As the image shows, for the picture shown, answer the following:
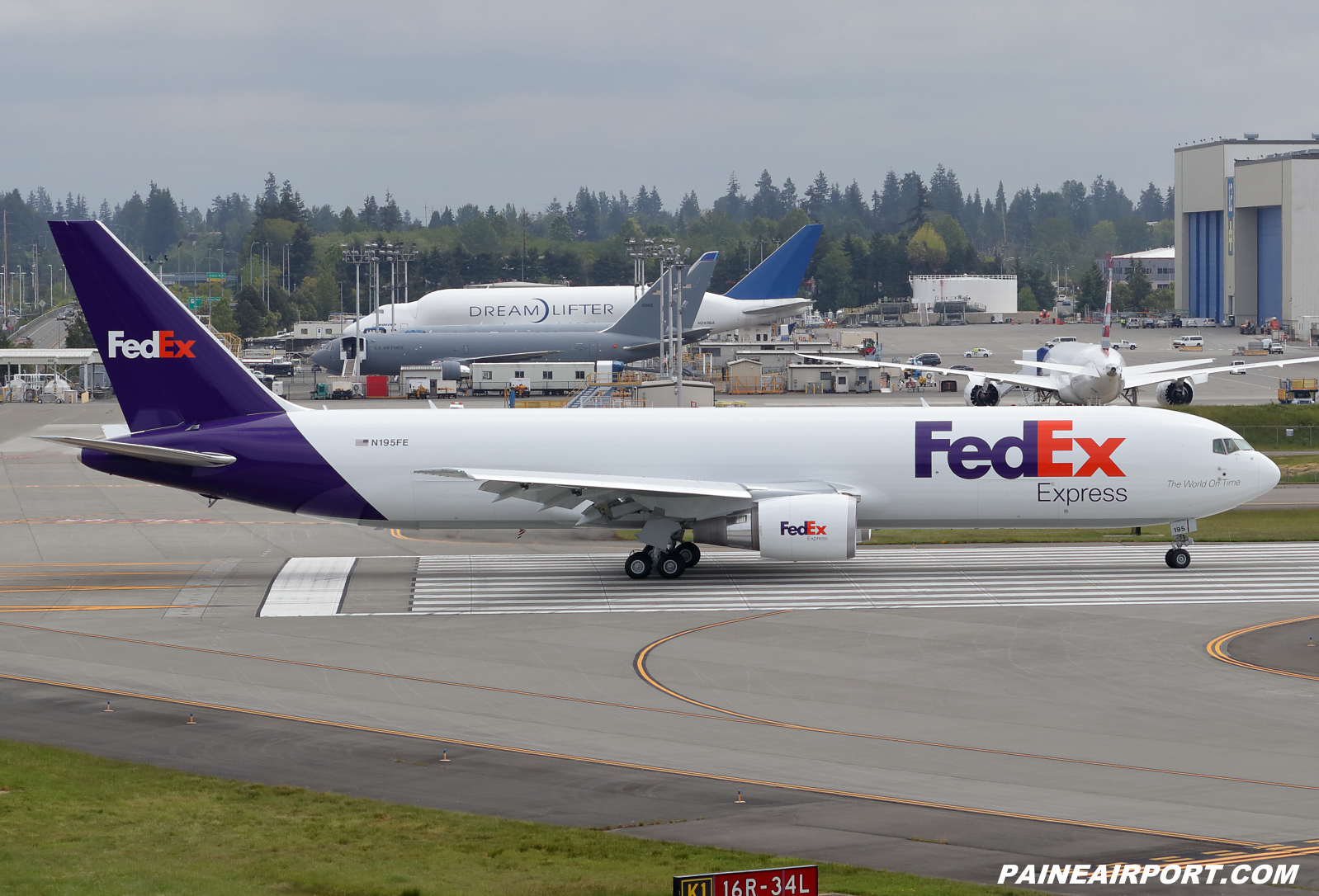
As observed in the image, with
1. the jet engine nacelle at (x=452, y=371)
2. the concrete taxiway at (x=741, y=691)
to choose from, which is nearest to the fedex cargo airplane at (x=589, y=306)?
the jet engine nacelle at (x=452, y=371)

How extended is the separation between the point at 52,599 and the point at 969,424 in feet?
85.1

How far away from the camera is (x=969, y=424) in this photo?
40188 millimetres

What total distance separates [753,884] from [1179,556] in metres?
33.1

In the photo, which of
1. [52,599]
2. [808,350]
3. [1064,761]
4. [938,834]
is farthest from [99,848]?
[808,350]

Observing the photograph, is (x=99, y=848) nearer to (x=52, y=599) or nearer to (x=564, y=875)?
(x=564, y=875)

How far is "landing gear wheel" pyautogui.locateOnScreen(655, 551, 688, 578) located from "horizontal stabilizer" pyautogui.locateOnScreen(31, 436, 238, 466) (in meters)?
12.6

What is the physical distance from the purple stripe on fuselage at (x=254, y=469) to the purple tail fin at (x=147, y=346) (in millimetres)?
790

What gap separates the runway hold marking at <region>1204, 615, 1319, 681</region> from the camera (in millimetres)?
28266

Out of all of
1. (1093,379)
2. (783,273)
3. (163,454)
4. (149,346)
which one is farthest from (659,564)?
(783,273)

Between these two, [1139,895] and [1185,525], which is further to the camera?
[1185,525]

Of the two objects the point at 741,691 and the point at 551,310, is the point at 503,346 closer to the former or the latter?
the point at 551,310

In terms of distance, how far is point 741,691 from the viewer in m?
27.2

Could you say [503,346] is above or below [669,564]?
above

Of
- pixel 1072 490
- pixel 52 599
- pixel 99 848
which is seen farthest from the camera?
pixel 1072 490
